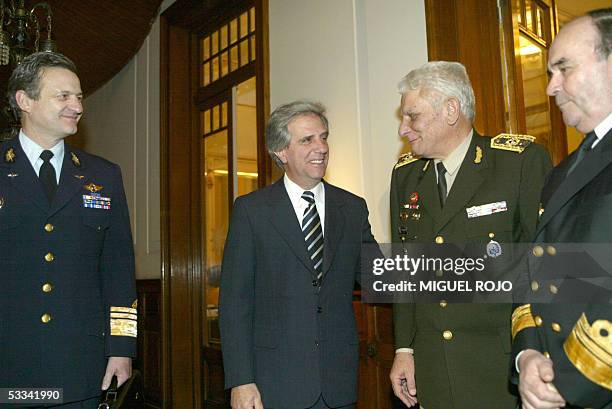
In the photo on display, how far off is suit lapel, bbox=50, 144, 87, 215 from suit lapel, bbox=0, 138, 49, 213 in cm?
3

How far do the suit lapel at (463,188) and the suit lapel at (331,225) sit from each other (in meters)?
0.39

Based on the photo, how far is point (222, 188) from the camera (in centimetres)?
488

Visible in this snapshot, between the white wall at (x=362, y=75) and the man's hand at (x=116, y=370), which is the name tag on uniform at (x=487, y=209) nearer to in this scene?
the white wall at (x=362, y=75)

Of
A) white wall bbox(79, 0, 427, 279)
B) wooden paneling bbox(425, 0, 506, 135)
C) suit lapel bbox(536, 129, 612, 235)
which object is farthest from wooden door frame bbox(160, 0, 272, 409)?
suit lapel bbox(536, 129, 612, 235)

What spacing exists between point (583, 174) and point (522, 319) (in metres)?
0.39

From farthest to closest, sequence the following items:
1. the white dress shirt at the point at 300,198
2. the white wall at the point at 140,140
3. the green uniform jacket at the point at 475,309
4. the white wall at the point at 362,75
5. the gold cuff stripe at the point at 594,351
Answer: the white wall at the point at 140,140
the white wall at the point at 362,75
the white dress shirt at the point at 300,198
the green uniform jacket at the point at 475,309
the gold cuff stripe at the point at 594,351

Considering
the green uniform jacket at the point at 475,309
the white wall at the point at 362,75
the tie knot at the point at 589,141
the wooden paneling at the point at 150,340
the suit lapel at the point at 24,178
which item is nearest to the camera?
the tie knot at the point at 589,141

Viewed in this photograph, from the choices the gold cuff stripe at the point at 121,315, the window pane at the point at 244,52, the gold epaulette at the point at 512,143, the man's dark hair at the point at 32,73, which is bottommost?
the gold cuff stripe at the point at 121,315

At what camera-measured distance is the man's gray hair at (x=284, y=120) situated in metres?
2.27

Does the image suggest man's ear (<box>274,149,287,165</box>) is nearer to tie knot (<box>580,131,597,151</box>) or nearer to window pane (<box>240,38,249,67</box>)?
tie knot (<box>580,131,597,151</box>)

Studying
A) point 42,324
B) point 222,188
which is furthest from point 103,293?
point 222,188

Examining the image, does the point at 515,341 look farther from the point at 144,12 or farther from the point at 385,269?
the point at 144,12

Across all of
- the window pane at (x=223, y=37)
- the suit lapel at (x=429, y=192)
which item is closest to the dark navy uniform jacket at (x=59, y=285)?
the suit lapel at (x=429, y=192)

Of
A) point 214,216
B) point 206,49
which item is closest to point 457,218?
point 214,216
